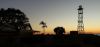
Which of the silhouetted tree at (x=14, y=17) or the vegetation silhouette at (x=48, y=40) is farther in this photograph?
the silhouetted tree at (x=14, y=17)

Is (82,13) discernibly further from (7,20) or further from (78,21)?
(7,20)

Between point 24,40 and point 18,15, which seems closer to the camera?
point 24,40

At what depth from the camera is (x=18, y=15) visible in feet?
234

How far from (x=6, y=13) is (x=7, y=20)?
97.3 inches

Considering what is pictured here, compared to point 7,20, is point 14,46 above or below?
below

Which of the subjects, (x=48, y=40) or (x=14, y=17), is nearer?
(x=48, y=40)

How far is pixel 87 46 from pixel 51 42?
4.58 meters

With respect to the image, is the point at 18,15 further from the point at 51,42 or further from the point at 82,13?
the point at 51,42

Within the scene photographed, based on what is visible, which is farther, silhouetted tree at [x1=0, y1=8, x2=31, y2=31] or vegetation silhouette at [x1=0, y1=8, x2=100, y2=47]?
silhouetted tree at [x1=0, y1=8, x2=31, y2=31]

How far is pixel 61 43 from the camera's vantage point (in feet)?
97.9

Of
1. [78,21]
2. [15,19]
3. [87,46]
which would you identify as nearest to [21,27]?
[15,19]

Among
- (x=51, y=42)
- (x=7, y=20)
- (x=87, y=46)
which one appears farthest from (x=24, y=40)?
(x=7, y=20)

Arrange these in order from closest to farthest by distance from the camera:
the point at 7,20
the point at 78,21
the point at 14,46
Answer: the point at 14,46, the point at 78,21, the point at 7,20

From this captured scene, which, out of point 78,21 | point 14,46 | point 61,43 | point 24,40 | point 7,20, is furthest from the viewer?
point 7,20
